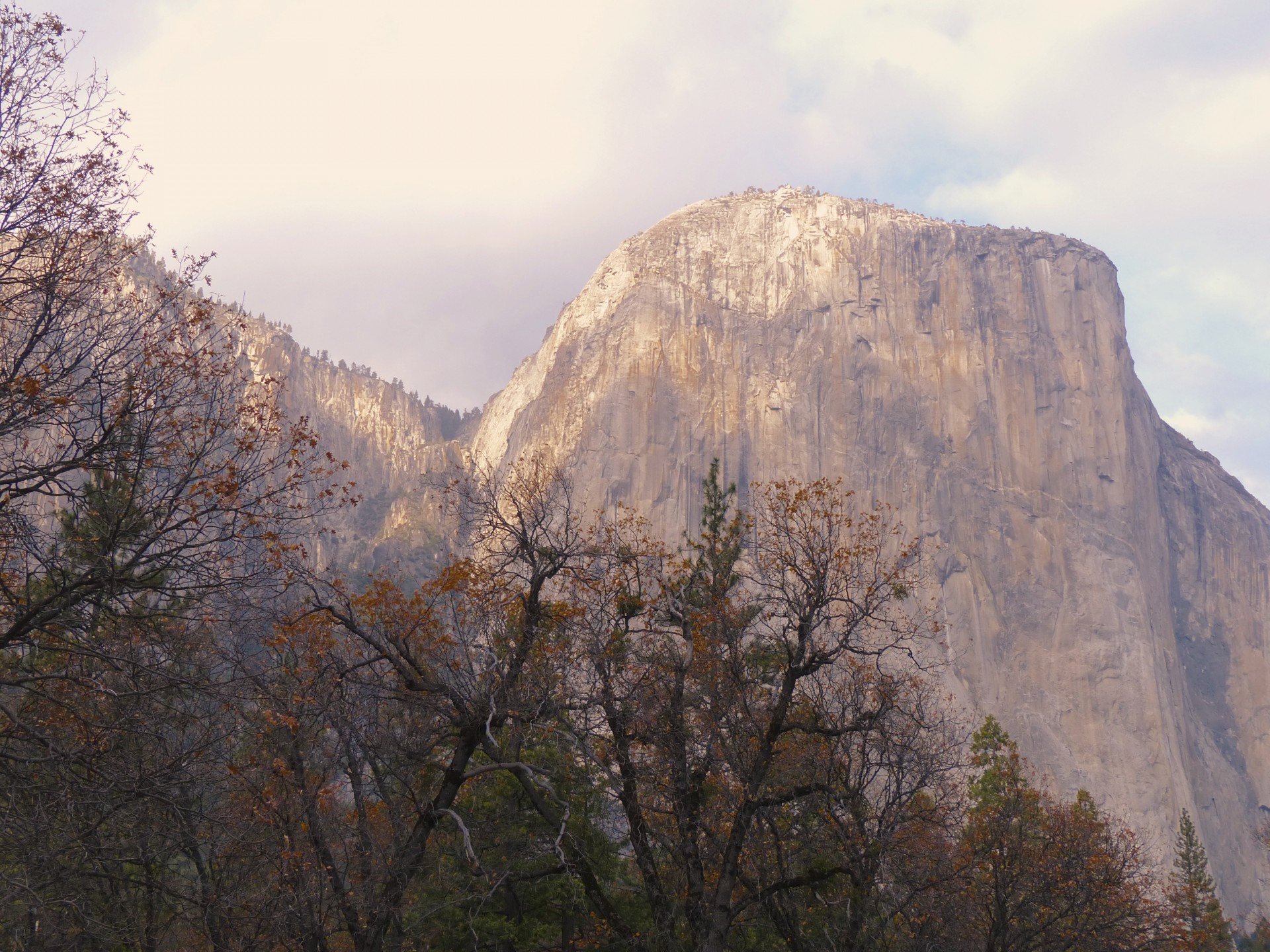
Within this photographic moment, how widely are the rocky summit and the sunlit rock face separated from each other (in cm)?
30

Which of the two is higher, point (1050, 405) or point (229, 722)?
point (1050, 405)

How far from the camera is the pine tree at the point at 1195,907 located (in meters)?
27.6

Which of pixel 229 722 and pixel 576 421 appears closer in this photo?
pixel 229 722

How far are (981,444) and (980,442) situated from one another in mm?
186

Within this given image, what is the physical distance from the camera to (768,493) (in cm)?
1783

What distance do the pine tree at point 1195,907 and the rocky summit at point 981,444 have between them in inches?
1911

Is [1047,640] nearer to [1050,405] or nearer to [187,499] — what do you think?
[1050,405]

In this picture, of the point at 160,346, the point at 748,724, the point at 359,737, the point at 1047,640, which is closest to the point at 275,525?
the point at 160,346

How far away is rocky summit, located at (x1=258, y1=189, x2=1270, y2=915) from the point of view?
119 m

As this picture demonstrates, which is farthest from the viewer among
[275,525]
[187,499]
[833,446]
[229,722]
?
[833,446]

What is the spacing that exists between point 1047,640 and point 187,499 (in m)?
125

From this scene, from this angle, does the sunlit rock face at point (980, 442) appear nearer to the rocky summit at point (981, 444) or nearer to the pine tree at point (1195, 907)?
the rocky summit at point (981, 444)

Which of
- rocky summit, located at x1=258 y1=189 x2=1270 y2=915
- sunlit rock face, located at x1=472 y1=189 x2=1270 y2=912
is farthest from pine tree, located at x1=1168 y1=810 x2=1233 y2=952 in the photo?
sunlit rock face, located at x1=472 y1=189 x2=1270 y2=912

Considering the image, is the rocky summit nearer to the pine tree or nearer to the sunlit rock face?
the sunlit rock face
